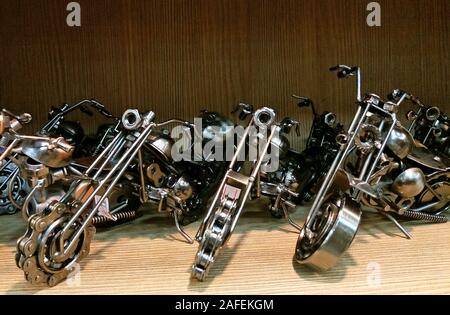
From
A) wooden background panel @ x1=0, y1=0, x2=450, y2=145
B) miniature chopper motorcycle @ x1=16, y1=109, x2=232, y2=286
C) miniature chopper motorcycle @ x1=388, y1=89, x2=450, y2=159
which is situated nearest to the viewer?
miniature chopper motorcycle @ x1=16, y1=109, x2=232, y2=286

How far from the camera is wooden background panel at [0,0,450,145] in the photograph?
1.14 m

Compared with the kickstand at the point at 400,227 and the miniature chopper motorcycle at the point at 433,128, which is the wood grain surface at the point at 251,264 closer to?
the kickstand at the point at 400,227

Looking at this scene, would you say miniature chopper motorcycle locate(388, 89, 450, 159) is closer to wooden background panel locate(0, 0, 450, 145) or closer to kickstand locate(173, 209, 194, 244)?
wooden background panel locate(0, 0, 450, 145)

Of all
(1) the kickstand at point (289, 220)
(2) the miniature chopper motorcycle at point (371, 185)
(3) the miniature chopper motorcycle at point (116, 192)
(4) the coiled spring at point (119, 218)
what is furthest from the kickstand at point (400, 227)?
(4) the coiled spring at point (119, 218)

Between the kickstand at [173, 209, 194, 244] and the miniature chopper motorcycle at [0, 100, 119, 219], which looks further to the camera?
the kickstand at [173, 209, 194, 244]

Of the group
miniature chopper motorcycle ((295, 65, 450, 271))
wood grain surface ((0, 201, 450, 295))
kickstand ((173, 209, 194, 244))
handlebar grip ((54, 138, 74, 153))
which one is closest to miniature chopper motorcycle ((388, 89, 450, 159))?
miniature chopper motorcycle ((295, 65, 450, 271))

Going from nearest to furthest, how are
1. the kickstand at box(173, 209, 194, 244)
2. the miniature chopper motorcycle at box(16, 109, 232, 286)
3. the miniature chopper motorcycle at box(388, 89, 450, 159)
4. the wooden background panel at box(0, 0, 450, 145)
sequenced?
the miniature chopper motorcycle at box(16, 109, 232, 286) → the kickstand at box(173, 209, 194, 244) → the miniature chopper motorcycle at box(388, 89, 450, 159) → the wooden background panel at box(0, 0, 450, 145)

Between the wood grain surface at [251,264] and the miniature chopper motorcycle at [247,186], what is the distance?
0.15ft

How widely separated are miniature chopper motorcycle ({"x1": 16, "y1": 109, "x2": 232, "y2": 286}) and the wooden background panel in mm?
269

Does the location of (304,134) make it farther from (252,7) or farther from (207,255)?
(207,255)

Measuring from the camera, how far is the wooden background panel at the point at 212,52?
114cm

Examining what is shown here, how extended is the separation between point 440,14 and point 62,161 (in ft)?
3.23

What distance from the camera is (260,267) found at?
740 mm

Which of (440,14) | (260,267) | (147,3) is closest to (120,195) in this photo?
(260,267)
